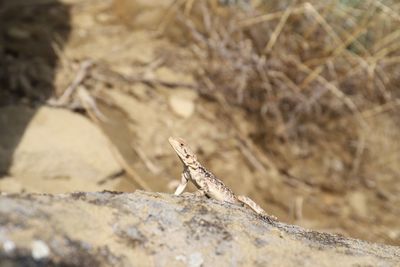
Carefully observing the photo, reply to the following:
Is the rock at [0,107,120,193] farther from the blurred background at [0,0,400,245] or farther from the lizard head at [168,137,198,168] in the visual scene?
the lizard head at [168,137,198,168]

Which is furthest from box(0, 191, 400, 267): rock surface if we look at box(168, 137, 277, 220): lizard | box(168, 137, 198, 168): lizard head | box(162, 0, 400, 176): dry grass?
box(162, 0, 400, 176): dry grass

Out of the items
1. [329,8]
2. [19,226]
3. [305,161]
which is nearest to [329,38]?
[329,8]

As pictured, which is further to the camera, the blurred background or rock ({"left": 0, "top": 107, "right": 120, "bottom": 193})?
the blurred background

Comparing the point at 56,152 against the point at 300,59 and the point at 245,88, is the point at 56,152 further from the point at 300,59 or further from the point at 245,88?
the point at 300,59

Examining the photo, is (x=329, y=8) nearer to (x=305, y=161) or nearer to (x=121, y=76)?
(x=305, y=161)

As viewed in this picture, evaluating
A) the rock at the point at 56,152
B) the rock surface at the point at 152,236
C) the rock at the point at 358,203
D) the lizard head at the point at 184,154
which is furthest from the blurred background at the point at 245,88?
the rock surface at the point at 152,236

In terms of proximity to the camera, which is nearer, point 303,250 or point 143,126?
point 303,250

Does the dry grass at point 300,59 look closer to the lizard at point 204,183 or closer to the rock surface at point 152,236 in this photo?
the lizard at point 204,183
